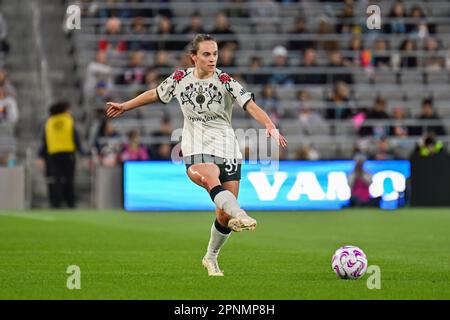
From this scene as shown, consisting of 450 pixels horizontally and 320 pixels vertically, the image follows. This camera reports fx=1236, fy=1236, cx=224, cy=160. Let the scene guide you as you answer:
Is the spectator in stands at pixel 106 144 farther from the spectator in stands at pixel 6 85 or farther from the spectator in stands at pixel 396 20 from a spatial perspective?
the spectator in stands at pixel 396 20

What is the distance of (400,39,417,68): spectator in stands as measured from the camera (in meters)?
30.6

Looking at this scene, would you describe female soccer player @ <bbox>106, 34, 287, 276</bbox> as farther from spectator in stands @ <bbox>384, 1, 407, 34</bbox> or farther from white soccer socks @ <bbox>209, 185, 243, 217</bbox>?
spectator in stands @ <bbox>384, 1, 407, 34</bbox>

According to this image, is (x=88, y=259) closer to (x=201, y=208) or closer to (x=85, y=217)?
(x=85, y=217)

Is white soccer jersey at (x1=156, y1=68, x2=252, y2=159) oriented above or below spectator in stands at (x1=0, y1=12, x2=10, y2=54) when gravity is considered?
below

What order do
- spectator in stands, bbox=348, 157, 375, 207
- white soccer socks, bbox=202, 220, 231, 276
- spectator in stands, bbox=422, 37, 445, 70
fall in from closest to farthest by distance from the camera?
white soccer socks, bbox=202, 220, 231, 276 < spectator in stands, bbox=348, 157, 375, 207 < spectator in stands, bbox=422, 37, 445, 70

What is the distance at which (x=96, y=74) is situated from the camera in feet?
94.8

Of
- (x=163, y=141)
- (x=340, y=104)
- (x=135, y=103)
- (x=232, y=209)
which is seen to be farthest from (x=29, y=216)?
(x=232, y=209)

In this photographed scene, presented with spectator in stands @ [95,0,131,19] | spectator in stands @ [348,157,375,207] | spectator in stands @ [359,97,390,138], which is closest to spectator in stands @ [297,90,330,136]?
spectator in stands @ [359,97,390,138]

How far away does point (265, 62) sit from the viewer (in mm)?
31125

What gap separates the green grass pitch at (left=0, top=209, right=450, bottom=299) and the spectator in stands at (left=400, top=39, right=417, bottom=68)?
727 cm

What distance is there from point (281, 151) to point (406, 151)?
Result: 3.87 metres

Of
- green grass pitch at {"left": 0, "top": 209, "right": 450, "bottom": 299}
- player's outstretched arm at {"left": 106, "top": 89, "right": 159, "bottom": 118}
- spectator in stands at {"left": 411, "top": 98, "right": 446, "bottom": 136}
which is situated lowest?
green grass pitch at {"left": 0, "top": 209, "right": 450, "bottom": 299}

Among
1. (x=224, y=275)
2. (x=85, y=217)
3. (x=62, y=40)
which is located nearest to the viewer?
(x=224, y=275)
